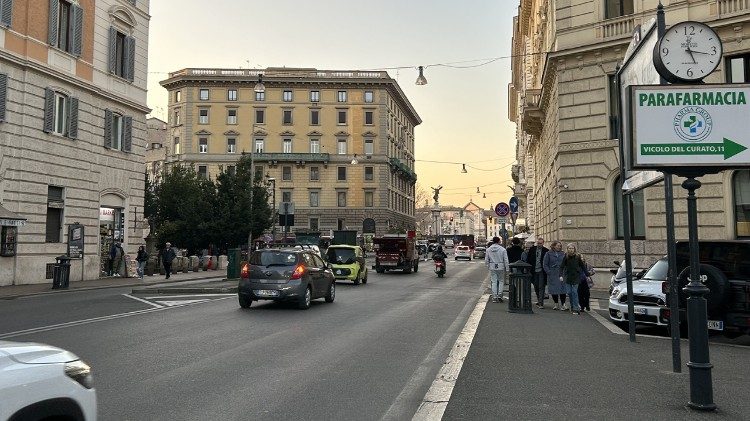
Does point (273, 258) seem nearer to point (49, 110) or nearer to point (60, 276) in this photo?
point (60, 276)

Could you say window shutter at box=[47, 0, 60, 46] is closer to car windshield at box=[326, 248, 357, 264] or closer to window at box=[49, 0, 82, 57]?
window at box=[49, 0, 82, 57]

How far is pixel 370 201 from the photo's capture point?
82188 millimetres

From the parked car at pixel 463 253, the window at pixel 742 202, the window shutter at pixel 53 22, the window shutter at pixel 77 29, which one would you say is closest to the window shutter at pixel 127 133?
the window shutter at pixel 77 29

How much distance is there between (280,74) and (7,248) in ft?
201

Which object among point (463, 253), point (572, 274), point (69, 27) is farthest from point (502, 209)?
point (463, 253)

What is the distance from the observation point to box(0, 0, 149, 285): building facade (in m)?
23.2

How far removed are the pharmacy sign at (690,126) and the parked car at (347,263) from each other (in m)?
19.3

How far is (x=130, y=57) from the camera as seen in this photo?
30.4 metres

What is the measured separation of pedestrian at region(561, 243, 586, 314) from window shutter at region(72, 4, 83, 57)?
2243 cm

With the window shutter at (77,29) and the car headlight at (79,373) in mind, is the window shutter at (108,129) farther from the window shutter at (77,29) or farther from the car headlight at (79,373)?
the car headlight at (79,373)


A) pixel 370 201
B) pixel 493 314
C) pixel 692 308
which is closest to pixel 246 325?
pixel 493 314

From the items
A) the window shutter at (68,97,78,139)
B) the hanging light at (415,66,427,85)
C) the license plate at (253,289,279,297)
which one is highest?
the hanging light at (415,66,427,85)

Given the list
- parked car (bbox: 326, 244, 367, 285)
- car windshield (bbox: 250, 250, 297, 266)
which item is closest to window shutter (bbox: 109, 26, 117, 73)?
parked car (bbox: 326, 244, 367, 285)

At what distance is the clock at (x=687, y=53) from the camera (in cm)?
659
